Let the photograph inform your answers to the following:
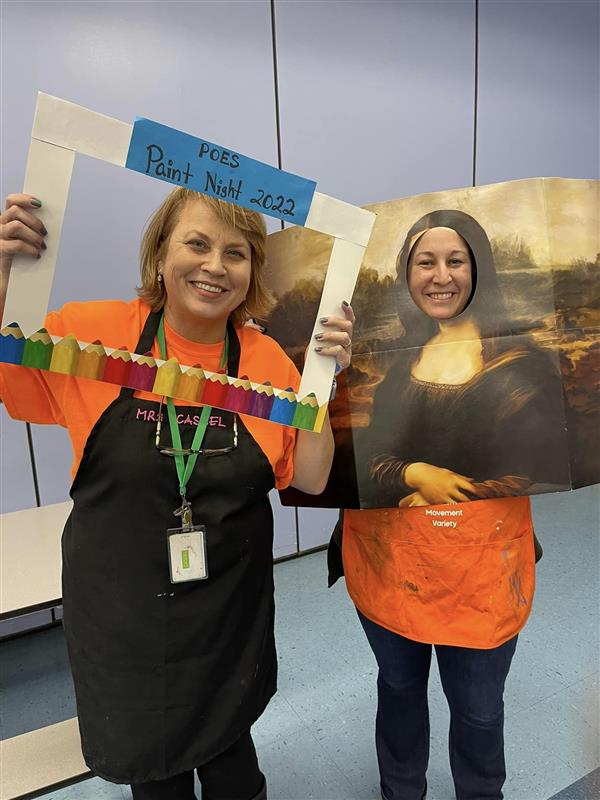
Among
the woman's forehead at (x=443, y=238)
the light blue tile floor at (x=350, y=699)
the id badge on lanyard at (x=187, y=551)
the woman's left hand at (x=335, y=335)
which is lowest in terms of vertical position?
the light blue tile floor at (x=350, y=699)

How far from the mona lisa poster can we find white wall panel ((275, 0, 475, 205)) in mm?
1606

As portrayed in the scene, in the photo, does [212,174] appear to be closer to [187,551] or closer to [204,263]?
[204,263]

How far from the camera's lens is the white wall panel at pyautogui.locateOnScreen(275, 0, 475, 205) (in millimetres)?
2307

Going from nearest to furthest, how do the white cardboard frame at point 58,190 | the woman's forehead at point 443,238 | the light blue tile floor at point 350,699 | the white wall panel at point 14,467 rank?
the white cardboard frame at point 58,190 → the woman's forehead at point 443,238 → the light blue tile floor at point 350,699 → the white wall panel at point 14,467

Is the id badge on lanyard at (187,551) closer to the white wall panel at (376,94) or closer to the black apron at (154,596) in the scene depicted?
the black apron at (154,596)

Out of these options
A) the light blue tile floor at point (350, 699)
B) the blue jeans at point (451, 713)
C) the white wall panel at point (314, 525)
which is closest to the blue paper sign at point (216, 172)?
the blue jeans at point (451, 713)

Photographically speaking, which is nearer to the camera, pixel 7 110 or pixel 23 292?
pixel 23 292

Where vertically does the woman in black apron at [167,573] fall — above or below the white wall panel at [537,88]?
below

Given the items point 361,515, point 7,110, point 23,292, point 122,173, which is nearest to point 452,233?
point 361,515

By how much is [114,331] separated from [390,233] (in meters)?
0.50

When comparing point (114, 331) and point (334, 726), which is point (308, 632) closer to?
point (334, 726)

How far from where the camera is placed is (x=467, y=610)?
103 centimetres

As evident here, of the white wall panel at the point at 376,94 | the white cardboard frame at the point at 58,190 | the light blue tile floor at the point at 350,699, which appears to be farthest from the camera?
Result: the white wall panel at the point at 376,94

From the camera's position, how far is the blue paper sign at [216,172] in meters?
0.69
